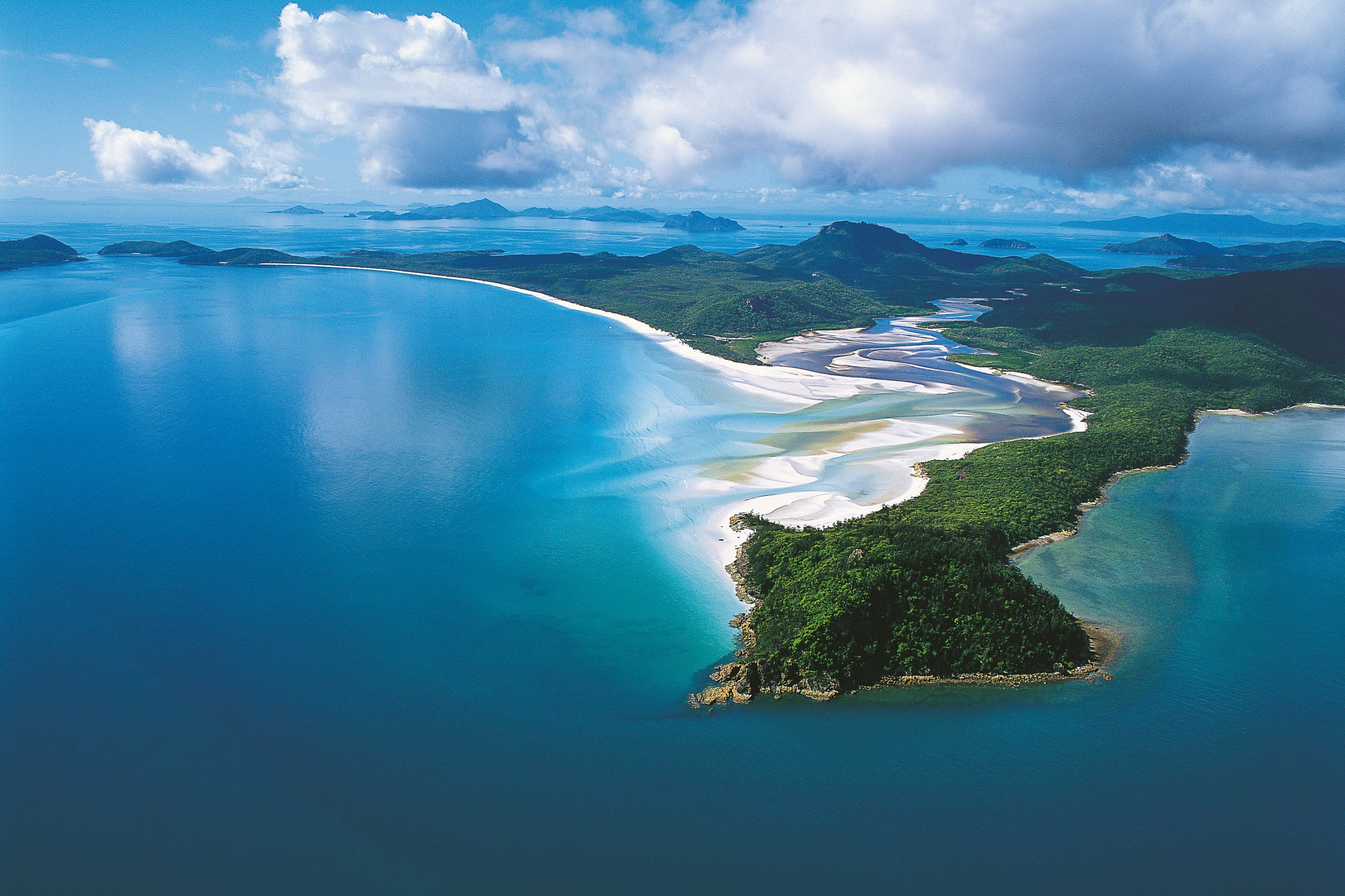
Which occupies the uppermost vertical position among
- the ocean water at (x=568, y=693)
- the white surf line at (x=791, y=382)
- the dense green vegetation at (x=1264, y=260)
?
the dense green vegetation at (x=1264, y=260)

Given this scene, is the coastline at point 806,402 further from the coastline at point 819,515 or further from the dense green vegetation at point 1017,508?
the dense green vegetation at point 1017,508

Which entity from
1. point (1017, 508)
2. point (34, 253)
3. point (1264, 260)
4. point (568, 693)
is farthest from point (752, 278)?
point (34, 253)

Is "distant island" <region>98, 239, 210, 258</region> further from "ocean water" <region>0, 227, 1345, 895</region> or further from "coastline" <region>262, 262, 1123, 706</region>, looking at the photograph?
"coastline" <region>262, 262, 1123, 706</region>

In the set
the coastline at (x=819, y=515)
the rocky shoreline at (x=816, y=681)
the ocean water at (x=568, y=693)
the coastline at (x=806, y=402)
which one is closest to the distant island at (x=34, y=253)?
the coastline at (x=806, y=402)

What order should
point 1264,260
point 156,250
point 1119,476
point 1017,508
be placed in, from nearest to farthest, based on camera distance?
1. point 1017,508
2. point 1119,476
3. point 156,250
4. point 1264,260

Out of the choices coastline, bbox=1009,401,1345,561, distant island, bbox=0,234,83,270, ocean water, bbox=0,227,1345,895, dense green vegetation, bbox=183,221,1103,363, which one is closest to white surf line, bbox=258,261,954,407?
dense green vegetation, bbox=183,221,1103,363

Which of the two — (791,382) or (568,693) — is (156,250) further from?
(568,693)
